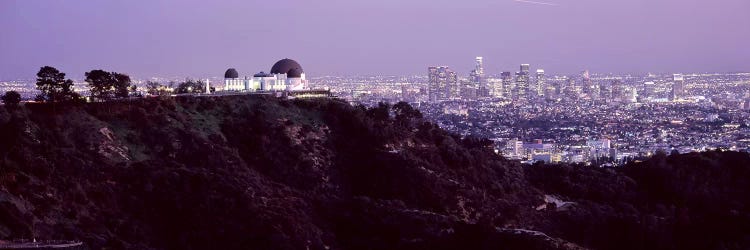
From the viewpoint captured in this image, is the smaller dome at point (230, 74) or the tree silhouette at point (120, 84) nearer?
the tree silhouette at point (120, 84)

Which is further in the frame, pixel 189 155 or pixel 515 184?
pixel 515 184

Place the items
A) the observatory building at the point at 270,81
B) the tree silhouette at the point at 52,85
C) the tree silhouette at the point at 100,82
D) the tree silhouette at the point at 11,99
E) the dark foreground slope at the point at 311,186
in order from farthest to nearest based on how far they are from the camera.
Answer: the observatory building at the point at 270,81 < the tree silhouette at the point at 100,82 < the tree silhouette at the point at 52,85 < the tree silhouette at the point at 11,99 < the dark foreground slope at the point at 311,186

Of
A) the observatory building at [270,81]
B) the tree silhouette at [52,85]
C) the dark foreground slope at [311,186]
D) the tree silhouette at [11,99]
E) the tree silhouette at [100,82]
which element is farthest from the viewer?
the observatory building at [270,81]

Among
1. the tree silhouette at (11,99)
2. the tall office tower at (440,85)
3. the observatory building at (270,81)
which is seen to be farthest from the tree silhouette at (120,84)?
the tall office tower at (440,85)

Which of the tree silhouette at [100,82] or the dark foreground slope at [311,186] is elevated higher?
the tree silhouette at [100,82]

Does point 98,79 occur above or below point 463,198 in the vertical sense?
above

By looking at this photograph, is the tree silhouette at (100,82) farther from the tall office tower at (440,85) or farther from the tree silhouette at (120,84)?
the tall office tower at (440,85)

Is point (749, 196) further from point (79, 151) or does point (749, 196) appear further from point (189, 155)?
point (79, 151)

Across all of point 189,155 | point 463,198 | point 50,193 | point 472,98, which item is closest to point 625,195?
point 463,198
